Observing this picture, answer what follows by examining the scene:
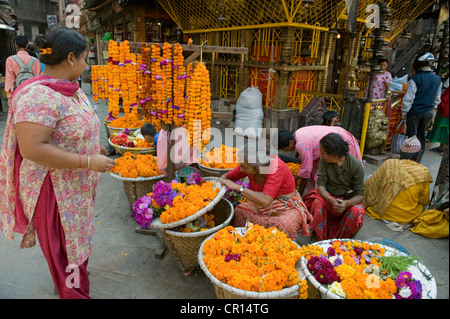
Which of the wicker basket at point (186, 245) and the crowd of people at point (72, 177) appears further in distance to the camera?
the wicker basket at point (186, 245)

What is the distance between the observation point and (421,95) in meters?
5.59

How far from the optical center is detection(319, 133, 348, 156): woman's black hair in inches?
115

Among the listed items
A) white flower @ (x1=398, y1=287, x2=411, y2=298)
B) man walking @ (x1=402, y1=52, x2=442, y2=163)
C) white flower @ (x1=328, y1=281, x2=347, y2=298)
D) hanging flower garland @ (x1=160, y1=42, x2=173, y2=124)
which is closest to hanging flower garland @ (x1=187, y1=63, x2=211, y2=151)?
hanging flower garland @ (x1=160, y1=42, x2=173, y2=124)

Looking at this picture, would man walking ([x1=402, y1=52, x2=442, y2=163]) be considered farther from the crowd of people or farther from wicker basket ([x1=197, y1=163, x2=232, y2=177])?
wicker basket ([x1=197, y1=163, x2=232, y2=177])

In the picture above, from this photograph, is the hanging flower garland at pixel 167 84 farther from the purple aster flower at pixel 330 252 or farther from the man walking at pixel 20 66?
the man walking at pixel 20 66

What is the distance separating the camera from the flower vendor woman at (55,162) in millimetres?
1716

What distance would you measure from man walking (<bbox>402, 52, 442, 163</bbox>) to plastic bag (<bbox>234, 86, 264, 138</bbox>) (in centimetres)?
303

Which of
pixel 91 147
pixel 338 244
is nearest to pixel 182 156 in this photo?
pixel 91 147

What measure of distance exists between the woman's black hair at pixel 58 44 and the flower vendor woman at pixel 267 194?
1.52 metres

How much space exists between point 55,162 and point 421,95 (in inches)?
241

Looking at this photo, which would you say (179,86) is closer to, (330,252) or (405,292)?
(330,252)

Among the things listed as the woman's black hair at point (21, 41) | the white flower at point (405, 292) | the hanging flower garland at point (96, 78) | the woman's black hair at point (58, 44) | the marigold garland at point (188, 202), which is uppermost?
the woman's black hair at point (21, 41)

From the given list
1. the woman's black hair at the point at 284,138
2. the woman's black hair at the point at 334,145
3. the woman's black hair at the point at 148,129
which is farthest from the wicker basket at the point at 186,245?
the woman's black hair at the point at 148,129

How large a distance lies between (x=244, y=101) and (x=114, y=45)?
3432mm
